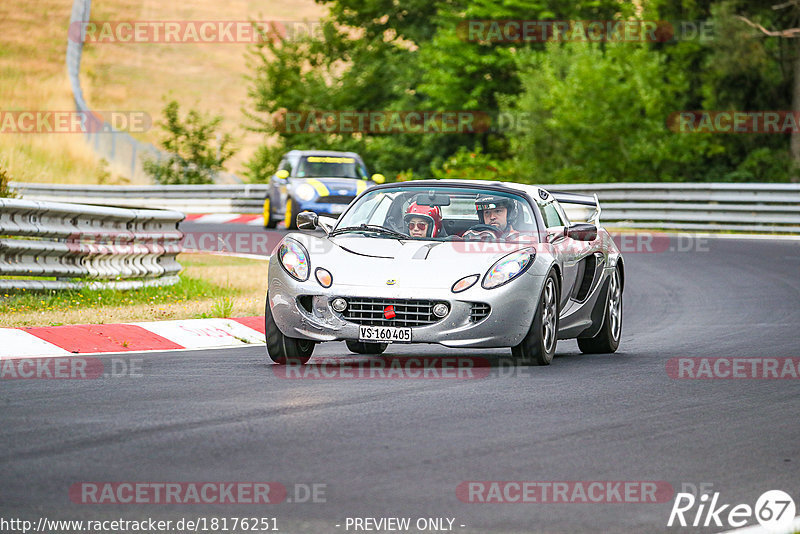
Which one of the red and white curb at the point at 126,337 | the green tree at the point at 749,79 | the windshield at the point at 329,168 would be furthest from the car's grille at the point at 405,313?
the green tree at the point at 749,79

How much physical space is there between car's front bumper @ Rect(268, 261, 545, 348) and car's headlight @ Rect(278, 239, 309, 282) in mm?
61

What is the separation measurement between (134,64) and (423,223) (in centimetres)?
8063

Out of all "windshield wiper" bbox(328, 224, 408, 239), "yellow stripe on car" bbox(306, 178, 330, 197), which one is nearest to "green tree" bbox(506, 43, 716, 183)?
"yellow stripe on car" bbox(306, 178, 330, 197)

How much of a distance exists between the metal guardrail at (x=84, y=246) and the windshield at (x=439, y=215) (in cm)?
371

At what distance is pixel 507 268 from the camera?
9.67 m

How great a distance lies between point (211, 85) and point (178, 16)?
36.7ft

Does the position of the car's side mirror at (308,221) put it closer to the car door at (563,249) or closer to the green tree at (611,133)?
the car door at (563,249)

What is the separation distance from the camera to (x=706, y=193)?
2969 centimetres

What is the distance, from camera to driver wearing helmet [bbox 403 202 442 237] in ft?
34.4

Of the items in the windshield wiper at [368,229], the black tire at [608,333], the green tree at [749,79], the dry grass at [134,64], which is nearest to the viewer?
the windshield wiper at [368,229]

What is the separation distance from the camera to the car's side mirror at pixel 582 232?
10.5 m

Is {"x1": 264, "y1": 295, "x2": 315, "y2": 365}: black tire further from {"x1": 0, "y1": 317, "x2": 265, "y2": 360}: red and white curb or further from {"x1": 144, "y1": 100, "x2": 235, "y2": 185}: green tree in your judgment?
{"x1": 144, "y1": 100, "x2": 235, "y2": 185}: green tree

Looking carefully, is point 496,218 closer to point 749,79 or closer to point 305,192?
point 305,192

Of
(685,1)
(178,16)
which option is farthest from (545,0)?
(178,16)
